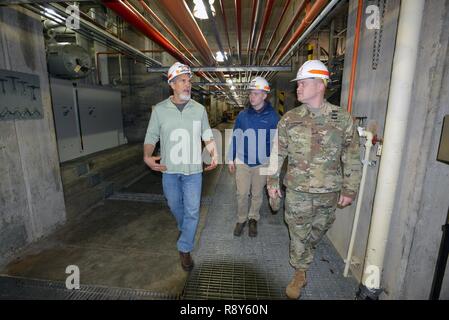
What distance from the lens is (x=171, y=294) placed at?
6.50 feet

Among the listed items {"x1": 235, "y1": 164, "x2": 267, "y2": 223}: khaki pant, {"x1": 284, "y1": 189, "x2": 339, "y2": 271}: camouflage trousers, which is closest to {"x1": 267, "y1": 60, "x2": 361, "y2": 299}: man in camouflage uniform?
{"x1": 284, "y1": 189, "x2": 339, "y2": 271}: camouflage trousers

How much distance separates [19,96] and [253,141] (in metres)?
2.51

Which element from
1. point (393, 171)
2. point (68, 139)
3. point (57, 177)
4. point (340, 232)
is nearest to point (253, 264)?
point (340, 232)

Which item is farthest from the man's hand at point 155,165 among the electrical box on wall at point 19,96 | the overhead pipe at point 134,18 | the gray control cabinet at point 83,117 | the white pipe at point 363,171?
the gray control cabinet at point 83,117

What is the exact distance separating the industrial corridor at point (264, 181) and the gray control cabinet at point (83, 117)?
1.04 metres

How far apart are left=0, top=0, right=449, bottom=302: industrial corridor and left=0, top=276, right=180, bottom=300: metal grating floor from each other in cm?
1

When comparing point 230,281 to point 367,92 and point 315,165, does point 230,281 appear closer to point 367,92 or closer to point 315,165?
point 315,165

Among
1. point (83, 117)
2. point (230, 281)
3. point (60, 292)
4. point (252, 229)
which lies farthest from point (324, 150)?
point (83, 117)

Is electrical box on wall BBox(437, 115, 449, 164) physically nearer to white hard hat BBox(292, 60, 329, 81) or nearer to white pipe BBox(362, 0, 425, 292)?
white pipe BBox(362, 0, 425, 292)

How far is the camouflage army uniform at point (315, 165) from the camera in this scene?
1.79 metres

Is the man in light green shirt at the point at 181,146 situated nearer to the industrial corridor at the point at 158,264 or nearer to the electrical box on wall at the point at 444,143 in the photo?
the industrial corridor at the point at 158,264

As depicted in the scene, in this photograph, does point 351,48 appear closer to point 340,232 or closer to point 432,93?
point 432,93

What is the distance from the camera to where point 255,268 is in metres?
2.30

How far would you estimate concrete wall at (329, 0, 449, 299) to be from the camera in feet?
4.46
